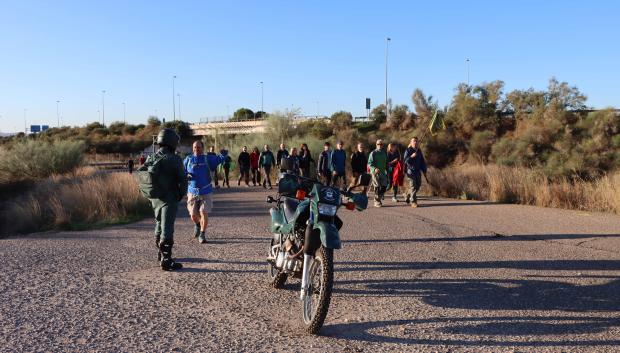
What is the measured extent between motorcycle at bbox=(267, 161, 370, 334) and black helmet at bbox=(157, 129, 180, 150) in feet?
7.03

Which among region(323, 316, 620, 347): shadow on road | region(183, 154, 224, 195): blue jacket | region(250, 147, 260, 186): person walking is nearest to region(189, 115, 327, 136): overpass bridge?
region(250, 147, 260, 186): person walking

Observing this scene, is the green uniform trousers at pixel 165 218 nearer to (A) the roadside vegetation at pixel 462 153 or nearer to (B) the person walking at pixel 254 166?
(A) the roadside vegetation at pixel 462 153

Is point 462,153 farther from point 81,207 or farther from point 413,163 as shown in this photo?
point 81,207

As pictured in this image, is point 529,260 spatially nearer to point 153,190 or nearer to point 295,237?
point 295,237

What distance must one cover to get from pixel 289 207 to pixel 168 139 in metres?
2.42

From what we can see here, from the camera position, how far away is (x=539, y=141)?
39.0m

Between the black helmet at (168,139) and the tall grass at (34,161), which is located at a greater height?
the black helmet at (168,139)

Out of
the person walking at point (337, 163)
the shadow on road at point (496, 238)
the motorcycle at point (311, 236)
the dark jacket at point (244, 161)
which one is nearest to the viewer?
the motorcycle at point (311, 236)

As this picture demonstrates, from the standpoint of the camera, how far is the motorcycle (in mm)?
4781

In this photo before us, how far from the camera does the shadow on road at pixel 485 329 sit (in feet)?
15.0

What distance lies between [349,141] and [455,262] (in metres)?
31.1

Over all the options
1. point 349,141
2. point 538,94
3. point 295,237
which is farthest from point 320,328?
point 538,94

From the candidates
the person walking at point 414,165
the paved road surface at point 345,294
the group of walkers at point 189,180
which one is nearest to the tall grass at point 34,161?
the group of walkers at point 189,180

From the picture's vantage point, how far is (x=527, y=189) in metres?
14.9
